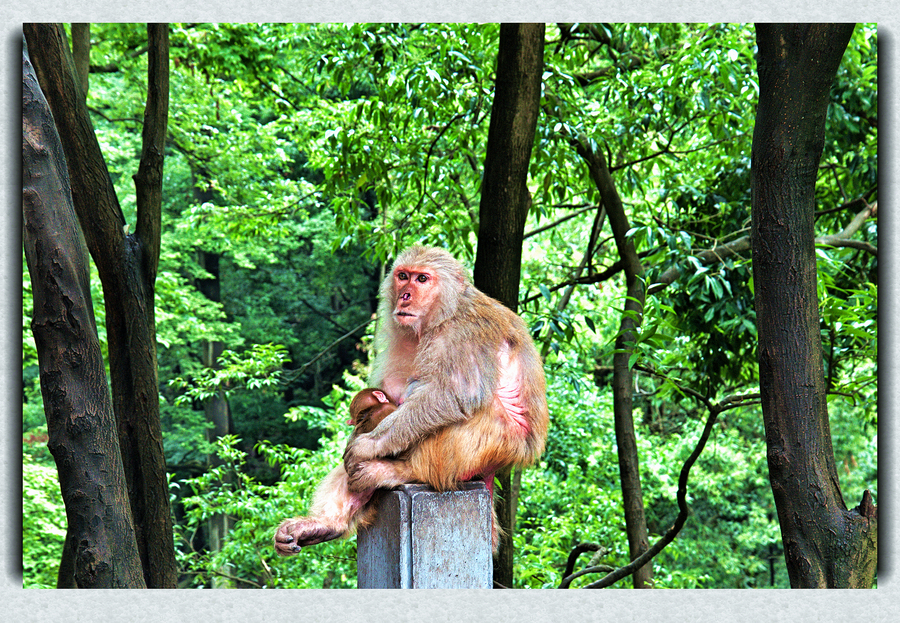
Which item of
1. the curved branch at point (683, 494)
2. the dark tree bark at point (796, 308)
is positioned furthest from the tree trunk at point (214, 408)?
the dark tree bark at point (796, 308)

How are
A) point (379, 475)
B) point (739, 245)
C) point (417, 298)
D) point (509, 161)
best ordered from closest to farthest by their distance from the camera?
1. point (379, 475)
2. point (417, 298)
3. point (509, 161)
4. point (739, 245)

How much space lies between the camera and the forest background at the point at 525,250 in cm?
496

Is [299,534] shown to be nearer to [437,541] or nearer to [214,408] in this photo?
[437,541]

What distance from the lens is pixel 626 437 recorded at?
533 cm

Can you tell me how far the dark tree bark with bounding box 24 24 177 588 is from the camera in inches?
143

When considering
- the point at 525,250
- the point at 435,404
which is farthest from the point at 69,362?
the point at 525,250

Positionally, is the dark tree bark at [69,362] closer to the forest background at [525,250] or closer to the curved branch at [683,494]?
the curved branch at [683,494]

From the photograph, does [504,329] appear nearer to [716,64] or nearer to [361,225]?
[716,64]

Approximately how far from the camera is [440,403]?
276 centimetres

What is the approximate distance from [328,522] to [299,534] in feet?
0.38

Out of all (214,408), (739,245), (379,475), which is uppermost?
(739,245)

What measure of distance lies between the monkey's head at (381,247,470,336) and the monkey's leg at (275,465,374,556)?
0.70 metres

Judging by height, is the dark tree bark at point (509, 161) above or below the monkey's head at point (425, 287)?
above

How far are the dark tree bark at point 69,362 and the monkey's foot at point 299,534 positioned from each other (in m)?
→ 0.54
